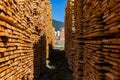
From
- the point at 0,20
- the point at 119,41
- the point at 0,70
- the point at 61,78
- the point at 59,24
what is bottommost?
the point at 61,78

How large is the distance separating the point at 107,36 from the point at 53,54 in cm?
2056

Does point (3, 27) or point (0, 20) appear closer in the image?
point (0, 20)

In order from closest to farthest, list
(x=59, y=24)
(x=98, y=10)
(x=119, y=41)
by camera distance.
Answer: (x=119, y=41) → (x=98, y=10) → (x=59, y=24)

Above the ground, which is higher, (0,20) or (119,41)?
(0,20)

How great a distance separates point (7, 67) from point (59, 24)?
6519 centimetres

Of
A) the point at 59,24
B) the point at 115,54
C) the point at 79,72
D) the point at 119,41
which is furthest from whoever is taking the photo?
the point at 59,24

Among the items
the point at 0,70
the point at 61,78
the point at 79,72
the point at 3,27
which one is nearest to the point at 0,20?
the point at 3,27

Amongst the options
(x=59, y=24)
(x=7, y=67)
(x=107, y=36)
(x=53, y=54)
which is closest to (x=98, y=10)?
(x=107, y=36)

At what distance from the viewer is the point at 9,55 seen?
A: 4965 millimetres

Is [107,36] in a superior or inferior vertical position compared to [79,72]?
superior

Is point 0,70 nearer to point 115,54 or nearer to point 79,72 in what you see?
point 115,54

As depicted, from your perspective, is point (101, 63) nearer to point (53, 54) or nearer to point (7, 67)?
point (7, 67)

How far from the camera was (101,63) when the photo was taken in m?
5.01

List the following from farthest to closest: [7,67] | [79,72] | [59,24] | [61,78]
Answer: [59,24] < [61,78] < [79,72] < [7,67]
